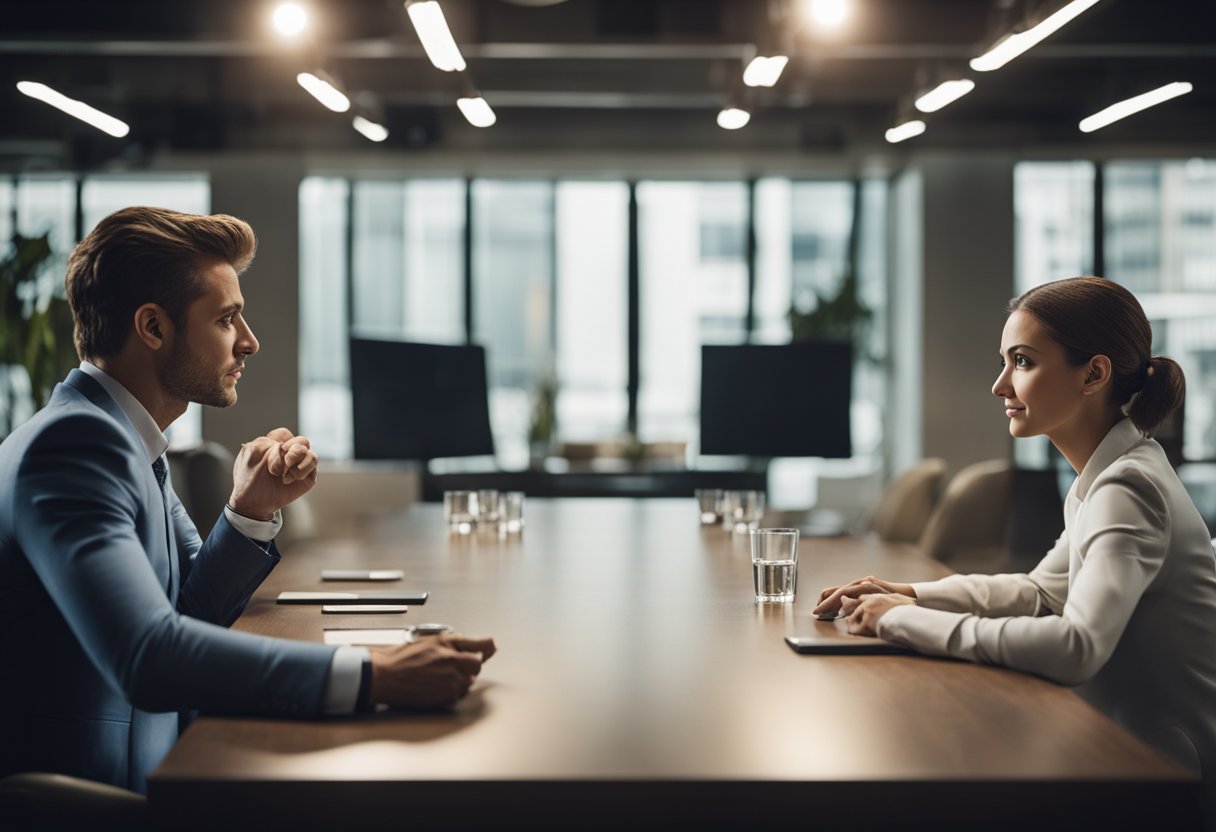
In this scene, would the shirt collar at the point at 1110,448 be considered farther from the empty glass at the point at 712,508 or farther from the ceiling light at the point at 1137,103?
the ceiling light at the point at 1137,103

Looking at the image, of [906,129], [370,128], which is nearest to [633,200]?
[370,128]

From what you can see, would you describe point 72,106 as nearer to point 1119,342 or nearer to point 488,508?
point 488,508

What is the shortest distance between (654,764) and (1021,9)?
248cm

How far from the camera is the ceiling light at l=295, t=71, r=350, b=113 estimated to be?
324 centimetres

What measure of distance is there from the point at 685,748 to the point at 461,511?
199 cm

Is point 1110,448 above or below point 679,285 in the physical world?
below

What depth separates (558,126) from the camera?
793 cm

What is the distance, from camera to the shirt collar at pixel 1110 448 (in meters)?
1.65

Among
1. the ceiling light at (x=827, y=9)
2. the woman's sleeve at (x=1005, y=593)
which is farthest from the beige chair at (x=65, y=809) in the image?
the ceiling light at (x=827, y=9)

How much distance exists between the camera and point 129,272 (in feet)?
5.25

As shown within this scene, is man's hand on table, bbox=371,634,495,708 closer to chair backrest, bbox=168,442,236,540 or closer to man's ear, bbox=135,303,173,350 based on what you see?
man's ear, bbox=135,303,173,350

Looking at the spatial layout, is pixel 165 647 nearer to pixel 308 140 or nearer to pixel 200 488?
pixel 200 488

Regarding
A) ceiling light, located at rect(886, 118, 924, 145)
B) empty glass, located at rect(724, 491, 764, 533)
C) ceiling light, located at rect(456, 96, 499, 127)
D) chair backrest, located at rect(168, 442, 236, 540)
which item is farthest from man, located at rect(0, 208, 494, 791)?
ceiling light, located at rect(886, 118, 924, 145)

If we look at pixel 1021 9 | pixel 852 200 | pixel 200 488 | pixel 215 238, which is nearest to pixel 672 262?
pixel 852 200
